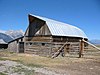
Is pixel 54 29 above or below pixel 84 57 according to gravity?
above

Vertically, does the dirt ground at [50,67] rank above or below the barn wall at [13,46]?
below

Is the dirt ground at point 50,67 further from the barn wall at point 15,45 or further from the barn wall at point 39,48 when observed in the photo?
the barn wall at point 15,45

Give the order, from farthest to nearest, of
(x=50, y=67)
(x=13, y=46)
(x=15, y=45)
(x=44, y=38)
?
1. (x=13, y=46)
2. (x=15, y=45)
3. (x=44, y=38)
4. (x=50, y=67)

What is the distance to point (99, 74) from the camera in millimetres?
14008

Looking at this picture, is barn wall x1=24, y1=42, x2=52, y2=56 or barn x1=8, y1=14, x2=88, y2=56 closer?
barn x1=8, y1=14, x2=88, y2=56

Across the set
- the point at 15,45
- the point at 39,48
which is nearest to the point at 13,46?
the point at 15,45

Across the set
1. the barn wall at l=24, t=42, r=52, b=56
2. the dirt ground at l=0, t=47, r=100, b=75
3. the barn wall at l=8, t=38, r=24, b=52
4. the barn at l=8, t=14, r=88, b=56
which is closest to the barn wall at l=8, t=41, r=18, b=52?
the barn wall at l=8, t=38, r=24, b=52

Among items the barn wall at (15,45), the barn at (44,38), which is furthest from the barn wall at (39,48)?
the barn wall at (15,45)

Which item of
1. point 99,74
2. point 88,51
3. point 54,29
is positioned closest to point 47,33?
point 54,29

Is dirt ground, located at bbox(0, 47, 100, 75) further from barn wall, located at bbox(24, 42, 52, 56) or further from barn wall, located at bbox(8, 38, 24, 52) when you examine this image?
barn wall, located at bbox(8, 38, 24, 52)

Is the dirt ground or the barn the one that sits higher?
the barn

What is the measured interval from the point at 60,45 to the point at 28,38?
668 centimetres

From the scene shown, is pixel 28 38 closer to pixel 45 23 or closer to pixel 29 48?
pixel 29 48

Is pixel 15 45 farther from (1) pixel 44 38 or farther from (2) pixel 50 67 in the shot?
(2) pixel 50 67
